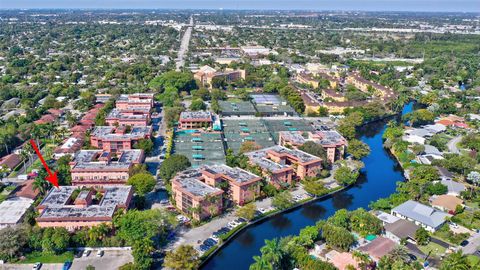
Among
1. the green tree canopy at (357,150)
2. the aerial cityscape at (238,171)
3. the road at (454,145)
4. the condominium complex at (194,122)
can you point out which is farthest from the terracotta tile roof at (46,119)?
the road at (454,145)

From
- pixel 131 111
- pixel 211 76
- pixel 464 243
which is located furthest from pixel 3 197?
pixel 211 76

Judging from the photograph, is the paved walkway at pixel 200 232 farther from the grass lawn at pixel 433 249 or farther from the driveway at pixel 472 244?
the driveway at pixel 472 244

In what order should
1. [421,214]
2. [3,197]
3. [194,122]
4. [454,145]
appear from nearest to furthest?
[421,214] < [3,197] < [454,145] < [194,122]

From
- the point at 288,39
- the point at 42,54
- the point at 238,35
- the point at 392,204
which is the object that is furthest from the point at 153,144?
the point at 238,35

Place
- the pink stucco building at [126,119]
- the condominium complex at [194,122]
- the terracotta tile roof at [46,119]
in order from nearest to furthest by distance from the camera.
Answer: the pink stucco building at [126,119]
the terracotta tile roof at [46,119]
the condominium complex at [194,122]

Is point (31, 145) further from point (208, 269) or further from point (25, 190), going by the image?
point (208, 269)

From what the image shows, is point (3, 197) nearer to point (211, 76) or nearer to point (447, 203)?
point (447, 203)
